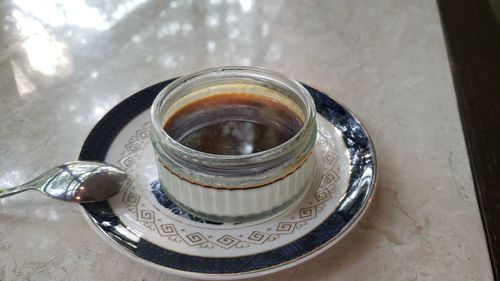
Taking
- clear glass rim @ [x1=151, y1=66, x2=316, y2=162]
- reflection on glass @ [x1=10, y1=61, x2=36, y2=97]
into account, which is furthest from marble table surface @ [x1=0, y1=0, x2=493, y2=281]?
clear glass rim @ [x1=151, y1=66, x2=316, y2=162]

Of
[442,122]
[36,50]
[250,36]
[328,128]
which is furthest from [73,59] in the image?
[442,122]

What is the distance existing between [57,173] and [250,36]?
0.47 m

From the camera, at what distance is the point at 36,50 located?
871mm

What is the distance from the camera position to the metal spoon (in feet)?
1.77

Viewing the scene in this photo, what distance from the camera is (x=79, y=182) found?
544mm

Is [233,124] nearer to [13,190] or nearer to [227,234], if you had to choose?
[227,234]

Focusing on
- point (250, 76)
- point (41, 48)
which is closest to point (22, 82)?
point (41, 48)

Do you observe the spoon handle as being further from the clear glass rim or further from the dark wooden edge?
the dark wooden edge

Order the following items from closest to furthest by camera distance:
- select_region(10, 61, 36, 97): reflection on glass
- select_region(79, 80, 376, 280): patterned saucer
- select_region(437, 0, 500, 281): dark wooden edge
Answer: select_region(79, 80, 376, 280): patterned saucer, select_region(437, 0, 500, 281): dark wooden edge, select_region(10, 61, 36, 97): reflection on glass

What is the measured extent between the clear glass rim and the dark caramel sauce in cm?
3

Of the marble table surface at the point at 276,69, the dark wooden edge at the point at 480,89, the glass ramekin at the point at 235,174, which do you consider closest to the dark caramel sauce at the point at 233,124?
the glass ramekin at the point at 235,174

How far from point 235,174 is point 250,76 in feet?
0.59

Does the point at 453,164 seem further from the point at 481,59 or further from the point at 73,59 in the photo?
the point at 73,59

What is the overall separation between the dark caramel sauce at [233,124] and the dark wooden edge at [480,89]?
245mm
